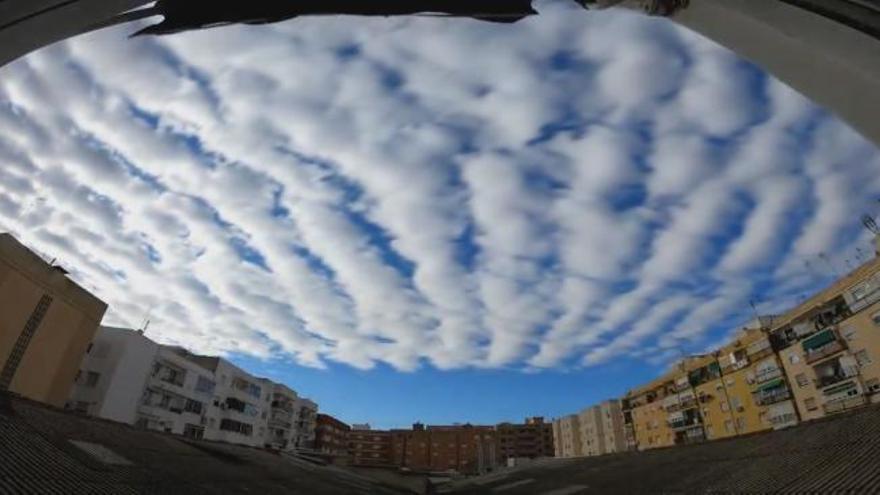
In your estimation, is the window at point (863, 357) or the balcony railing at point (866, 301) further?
the window at point (863, 357)

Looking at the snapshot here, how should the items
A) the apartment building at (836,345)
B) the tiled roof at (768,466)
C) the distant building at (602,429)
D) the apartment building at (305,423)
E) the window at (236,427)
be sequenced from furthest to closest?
the distant building at (602,429), the apartment building at (305,423), the window at (236,427), the apartment building at (836,345), the tiled roof at (768,466)

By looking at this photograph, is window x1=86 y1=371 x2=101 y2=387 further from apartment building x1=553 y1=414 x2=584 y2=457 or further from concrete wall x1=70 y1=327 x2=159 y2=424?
apartment building x1=553 y1=414 x2=584 y2=457

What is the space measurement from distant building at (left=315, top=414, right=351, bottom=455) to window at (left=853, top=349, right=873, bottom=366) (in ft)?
265

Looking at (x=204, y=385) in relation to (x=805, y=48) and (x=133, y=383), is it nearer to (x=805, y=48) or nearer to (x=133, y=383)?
(x=133, y=383)

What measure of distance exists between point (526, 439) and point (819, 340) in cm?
10724

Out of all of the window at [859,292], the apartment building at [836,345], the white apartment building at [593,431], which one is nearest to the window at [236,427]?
the white apartment building at [593,431]

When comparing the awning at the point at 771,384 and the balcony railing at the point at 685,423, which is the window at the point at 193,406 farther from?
the balcony railing at the point at 685,423

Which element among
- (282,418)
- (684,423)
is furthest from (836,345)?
(282,418)

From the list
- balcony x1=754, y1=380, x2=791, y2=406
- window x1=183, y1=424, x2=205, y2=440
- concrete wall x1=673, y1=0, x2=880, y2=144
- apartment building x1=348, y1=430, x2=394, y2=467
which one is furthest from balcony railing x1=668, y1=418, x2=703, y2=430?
apartment building x1=348, y1=430, x2=394, y2=467

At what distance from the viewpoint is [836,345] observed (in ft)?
128

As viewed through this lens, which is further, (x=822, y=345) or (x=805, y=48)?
(x=822, y=345)

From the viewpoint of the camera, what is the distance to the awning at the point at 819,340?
3969 centimetres

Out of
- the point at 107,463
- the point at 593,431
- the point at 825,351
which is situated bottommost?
the point at 107,463

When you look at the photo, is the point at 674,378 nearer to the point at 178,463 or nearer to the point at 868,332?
the point at 868,332
